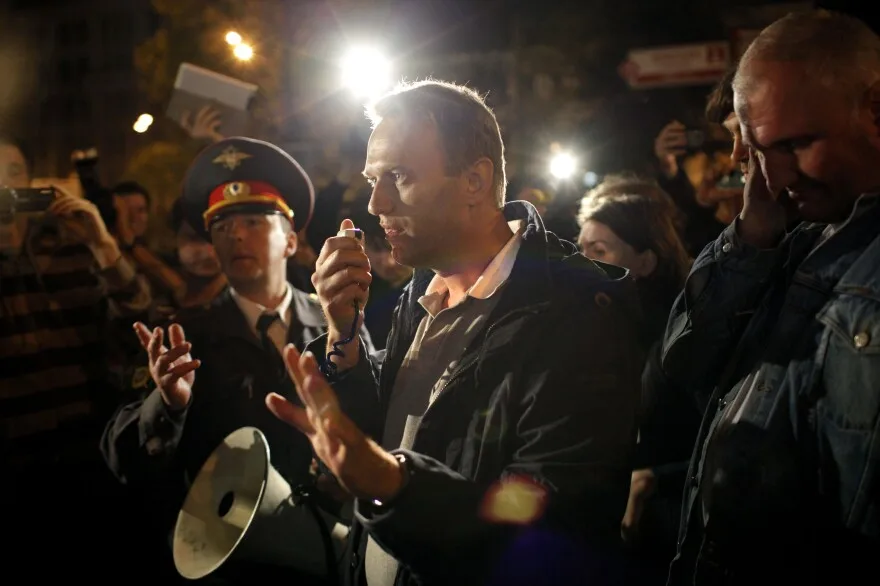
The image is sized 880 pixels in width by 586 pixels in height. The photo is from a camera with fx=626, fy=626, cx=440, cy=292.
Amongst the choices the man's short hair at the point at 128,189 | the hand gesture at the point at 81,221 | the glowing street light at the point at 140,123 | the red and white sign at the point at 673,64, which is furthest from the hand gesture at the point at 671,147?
the man's short hair at the point at 128,189

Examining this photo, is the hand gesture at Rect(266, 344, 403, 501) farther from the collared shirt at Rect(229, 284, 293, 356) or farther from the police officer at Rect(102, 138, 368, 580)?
the collared shirt at Rect(229, 284, 293, 356)

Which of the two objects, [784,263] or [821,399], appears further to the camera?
[784,263]

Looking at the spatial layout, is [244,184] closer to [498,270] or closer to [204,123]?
[204,123]

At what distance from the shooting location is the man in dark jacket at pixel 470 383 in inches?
58.2

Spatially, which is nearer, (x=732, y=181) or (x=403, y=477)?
(x=403, y=477)

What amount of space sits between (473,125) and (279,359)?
1754 millimetres

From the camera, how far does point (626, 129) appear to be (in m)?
11.6

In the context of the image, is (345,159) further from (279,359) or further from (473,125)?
(473,125)

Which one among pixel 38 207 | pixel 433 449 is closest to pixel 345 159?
pixel 38 207

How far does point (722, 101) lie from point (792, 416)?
4.37 ft

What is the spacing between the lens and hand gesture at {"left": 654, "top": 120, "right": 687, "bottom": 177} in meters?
4.78

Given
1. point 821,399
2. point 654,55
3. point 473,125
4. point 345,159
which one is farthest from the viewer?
point 654,55

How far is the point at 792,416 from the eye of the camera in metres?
1.45

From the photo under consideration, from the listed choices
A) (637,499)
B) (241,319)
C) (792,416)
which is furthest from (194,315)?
(792,416)
